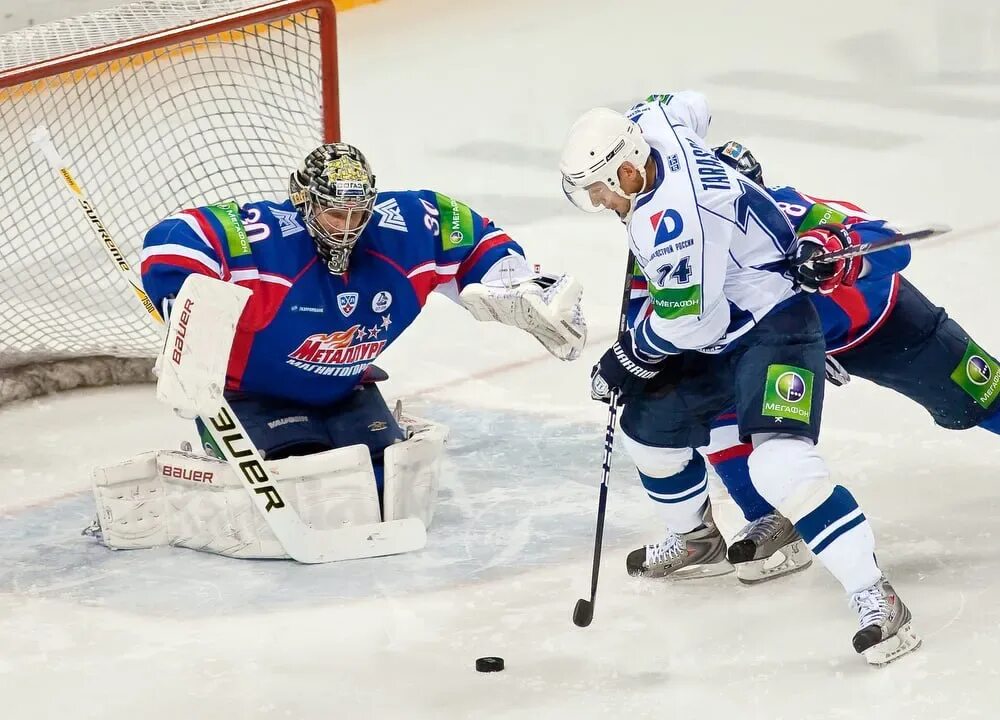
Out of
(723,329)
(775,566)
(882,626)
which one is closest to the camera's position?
(882,626)

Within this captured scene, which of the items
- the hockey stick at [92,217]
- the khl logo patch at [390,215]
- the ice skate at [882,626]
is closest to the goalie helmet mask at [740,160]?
the khl logo patch at [390,215]

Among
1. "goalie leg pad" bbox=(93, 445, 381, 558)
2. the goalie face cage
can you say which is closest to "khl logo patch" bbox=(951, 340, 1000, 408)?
"goalie leg pad" bbox=(93, 445, 381, 558)

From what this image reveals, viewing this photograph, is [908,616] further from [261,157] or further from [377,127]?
[377,127]

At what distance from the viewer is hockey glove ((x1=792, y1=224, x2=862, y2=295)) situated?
3002mm

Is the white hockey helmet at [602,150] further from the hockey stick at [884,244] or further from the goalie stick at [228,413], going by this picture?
the goalie stick at [228,413]

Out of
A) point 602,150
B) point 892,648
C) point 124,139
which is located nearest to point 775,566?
point 892,648

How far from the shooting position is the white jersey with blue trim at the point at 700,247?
9.57ft

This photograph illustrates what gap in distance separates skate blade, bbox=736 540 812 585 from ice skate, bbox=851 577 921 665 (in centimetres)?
→ 41

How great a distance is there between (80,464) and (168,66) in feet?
5.54

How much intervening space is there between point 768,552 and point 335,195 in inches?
43.1

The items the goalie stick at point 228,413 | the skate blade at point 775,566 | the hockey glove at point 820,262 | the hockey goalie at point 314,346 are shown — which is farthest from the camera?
the hockey goalie at point 314,346

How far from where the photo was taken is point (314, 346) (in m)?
3.62

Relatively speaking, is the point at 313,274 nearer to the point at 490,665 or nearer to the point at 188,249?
the point at 188,249

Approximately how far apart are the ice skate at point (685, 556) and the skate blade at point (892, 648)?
53 centimetres
